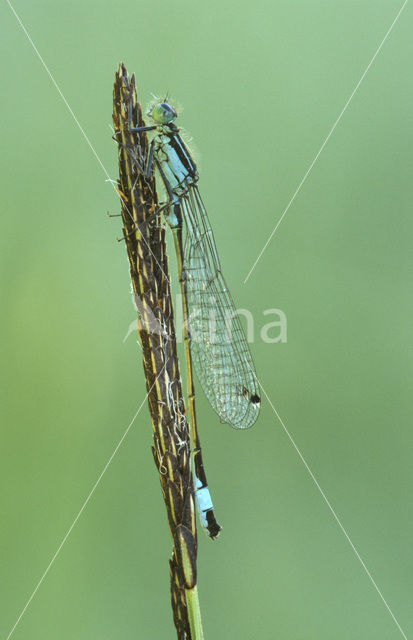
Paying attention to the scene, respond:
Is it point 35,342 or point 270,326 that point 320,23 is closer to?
point 270,326

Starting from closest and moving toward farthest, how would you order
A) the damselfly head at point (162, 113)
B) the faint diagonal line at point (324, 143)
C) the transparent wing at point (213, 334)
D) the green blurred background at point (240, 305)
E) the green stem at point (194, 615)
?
the green stem at point (194, 615), the damselfly head at point (162, 113), the transparent wing at point (213, 334), the green blurred background at point (240, 305), the faint diagonal line at point (324, 143)

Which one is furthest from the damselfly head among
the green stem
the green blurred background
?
the green stem

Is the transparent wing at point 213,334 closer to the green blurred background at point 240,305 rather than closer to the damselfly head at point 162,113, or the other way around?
the damselfly head at point 162,113

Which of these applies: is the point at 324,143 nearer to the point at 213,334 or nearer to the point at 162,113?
the point at 162,113

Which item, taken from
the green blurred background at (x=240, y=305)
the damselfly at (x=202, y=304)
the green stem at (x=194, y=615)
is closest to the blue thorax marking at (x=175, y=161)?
the damselfly at (x=202, y=304)

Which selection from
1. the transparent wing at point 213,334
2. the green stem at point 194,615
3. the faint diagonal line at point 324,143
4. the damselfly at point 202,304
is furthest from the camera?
the faint diagonal line at point 324,143

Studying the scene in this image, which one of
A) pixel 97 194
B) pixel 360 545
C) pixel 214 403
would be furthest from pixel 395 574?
pixel 97 194

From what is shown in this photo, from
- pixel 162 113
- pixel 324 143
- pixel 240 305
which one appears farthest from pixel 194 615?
pixel 324 143
